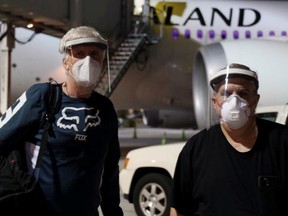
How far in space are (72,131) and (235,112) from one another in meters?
0.72

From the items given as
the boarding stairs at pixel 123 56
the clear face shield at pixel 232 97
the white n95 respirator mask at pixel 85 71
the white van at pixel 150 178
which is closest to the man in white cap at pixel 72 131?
the white n95 respirator mask at pixel 85 71

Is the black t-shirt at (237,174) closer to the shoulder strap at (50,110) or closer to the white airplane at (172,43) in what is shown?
the shoulder strap at (50,110)

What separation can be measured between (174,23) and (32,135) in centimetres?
1094

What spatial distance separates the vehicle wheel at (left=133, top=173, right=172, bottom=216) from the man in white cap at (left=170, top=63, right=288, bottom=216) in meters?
3.92

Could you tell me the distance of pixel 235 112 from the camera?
2514mm

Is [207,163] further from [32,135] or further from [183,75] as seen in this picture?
[183,75]

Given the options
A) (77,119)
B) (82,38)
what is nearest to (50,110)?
(77,119)

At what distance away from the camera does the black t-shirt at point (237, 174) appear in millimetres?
2473

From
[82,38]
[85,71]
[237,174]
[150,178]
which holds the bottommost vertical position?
[150,178]

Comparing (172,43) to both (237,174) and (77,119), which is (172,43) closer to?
(77,119)

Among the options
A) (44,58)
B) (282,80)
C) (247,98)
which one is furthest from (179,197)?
(44,58)

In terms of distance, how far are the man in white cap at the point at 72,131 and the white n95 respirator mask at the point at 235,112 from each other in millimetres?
592

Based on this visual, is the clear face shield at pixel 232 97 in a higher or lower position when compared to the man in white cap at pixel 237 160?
higher

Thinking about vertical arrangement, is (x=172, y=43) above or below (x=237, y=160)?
above
